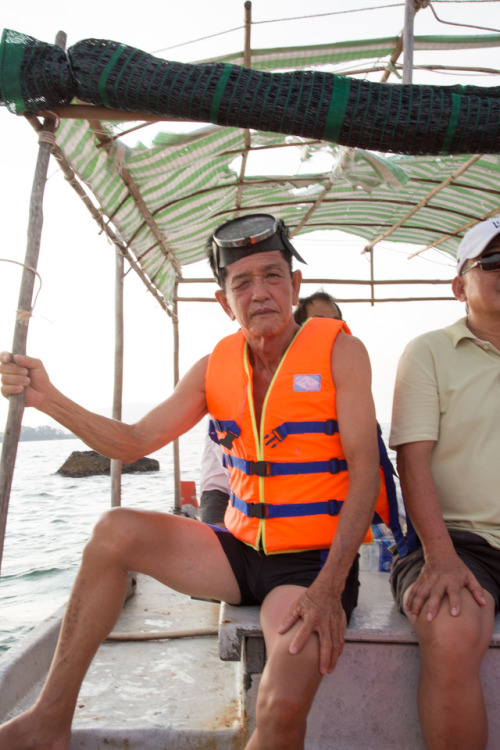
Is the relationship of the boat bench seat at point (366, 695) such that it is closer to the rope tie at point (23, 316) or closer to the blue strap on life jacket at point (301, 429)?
the blue strap on life jacket at point (301, 429)

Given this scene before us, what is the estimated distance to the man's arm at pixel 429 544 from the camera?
191 cm

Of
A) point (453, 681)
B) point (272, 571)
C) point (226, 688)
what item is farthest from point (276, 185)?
point (453, 681)

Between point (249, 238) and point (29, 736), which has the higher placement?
point (249, 238)

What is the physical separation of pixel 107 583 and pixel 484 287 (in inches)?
70.4

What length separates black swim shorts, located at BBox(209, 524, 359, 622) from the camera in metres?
2.10

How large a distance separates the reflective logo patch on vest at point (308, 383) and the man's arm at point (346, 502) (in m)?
0.07

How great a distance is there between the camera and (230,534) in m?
2.38

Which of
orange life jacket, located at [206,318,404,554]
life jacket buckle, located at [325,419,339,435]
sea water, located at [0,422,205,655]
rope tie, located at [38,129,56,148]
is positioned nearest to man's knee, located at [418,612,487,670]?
orange life jacket, located at [206,318,404,554]

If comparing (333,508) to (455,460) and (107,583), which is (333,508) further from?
(107,583)

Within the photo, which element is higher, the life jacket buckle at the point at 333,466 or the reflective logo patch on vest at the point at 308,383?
the reflective logo patch on vest at the point at 308,383

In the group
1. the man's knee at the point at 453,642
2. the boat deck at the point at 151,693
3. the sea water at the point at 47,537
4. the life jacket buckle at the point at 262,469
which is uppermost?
the life jacket buckle at the point at 262,469

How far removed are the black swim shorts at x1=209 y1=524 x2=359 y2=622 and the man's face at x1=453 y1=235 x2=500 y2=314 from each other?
1.13 metres

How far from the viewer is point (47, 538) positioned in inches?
502

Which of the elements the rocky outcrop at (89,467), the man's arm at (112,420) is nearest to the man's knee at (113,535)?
the man's arm at (112,420)
